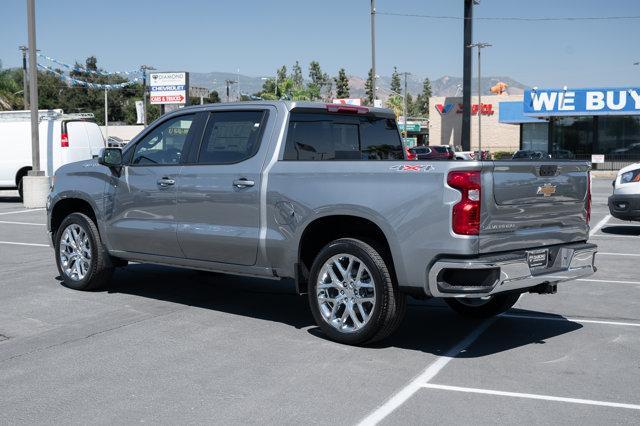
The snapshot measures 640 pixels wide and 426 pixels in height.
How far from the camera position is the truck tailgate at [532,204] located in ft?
18.8

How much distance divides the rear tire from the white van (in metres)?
16.7

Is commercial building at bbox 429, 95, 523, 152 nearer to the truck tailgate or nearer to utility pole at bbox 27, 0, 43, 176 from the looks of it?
utility pole at bbox 27, 0, 43, 176

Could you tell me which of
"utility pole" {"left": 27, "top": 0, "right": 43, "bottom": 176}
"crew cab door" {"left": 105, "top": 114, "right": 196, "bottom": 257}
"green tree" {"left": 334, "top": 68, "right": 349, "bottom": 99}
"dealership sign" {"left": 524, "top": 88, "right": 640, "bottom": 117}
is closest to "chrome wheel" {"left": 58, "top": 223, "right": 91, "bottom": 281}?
"crew cab door" {"left": 105, "top": 114, "right": 196, "bottom": 257}

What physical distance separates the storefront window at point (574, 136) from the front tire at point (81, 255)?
46935 millimetres

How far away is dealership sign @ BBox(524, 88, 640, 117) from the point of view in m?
49.1

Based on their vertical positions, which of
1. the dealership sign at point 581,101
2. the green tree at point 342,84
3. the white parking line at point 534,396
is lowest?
the white parking line at point 534,396

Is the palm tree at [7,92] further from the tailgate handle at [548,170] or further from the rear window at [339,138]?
the tailgate handle at [548,170]

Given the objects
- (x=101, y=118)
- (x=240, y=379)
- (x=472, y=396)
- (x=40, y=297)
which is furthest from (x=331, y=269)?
(x=101, y=118)

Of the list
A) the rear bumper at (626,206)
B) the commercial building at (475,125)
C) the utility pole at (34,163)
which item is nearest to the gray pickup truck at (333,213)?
the rear bumper at (626,206)

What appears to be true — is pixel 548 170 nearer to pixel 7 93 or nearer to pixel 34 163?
pixel 34 163

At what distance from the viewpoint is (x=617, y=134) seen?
5203 centimetres

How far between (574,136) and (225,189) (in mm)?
50072

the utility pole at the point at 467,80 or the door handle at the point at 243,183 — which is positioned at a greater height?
the utility pole at the point at 467,80

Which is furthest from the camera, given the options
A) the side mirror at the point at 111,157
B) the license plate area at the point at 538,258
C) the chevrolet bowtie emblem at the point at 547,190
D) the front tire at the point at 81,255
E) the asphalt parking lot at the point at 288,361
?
the front tire at the point at 81,255
